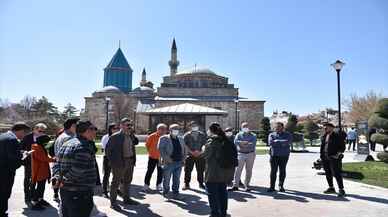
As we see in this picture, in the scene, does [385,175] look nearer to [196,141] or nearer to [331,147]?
[331,147]

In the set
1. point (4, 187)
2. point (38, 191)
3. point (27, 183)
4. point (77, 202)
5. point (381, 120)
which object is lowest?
point (38, 191)

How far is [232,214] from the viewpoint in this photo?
672 cm

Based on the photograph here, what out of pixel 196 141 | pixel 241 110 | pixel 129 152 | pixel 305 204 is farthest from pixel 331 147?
pixel 241 110

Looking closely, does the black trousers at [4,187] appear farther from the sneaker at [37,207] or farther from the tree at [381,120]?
the tree at [381,120]

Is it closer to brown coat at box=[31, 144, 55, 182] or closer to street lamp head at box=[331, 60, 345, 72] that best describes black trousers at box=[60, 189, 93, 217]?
brown coat at box=[31, 144, 55, 182]

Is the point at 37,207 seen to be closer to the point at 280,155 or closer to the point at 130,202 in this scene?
the point at 130,202

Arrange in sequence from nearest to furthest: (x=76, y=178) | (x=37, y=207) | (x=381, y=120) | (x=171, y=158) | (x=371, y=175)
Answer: (x=76, y=178)
(x=37, y=207)
(x=171, y=158)
(x=371, y=175)
(x=381, y=120)

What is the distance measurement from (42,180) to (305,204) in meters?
5.56

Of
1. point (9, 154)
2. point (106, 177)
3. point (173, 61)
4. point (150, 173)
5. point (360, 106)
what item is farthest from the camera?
point (173, 61)

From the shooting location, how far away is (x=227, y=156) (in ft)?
20.0

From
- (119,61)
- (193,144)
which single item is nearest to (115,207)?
(193,144)

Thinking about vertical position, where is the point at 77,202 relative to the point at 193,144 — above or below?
below

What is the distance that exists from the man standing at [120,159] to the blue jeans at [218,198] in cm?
213

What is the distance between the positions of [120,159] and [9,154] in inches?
92.8
